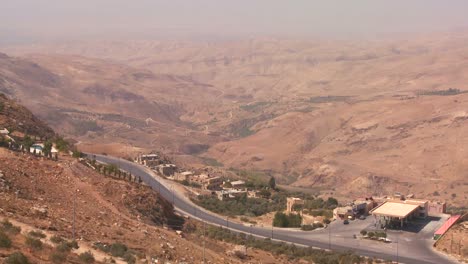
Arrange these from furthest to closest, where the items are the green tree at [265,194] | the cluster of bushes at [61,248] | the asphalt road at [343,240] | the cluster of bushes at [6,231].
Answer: the green tree at [265,194] < the asphalt road at [343,240] < the cluster of bushes at [61,248] < the cluster of bushes at [6,231]

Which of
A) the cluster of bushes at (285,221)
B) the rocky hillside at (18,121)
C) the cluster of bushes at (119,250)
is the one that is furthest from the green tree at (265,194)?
the cluster of bushes at (119,250)

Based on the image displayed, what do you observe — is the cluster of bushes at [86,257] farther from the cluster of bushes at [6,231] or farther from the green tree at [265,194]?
the green tree at [265,194]

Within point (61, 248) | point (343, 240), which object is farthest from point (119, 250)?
point (343, 240)

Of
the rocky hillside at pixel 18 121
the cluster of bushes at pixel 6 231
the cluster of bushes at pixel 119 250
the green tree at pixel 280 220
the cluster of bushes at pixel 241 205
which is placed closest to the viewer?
the cluster of bushes at pixel 6 231

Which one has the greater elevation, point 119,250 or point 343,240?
point 119,250

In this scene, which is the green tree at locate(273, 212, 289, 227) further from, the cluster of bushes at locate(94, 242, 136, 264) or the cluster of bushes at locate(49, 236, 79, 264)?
the cluster of bushes at locate(49, 236, 79, 264)

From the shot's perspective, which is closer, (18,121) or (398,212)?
(398,212)

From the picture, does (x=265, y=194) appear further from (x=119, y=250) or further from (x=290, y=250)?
(x=119, y=250)
